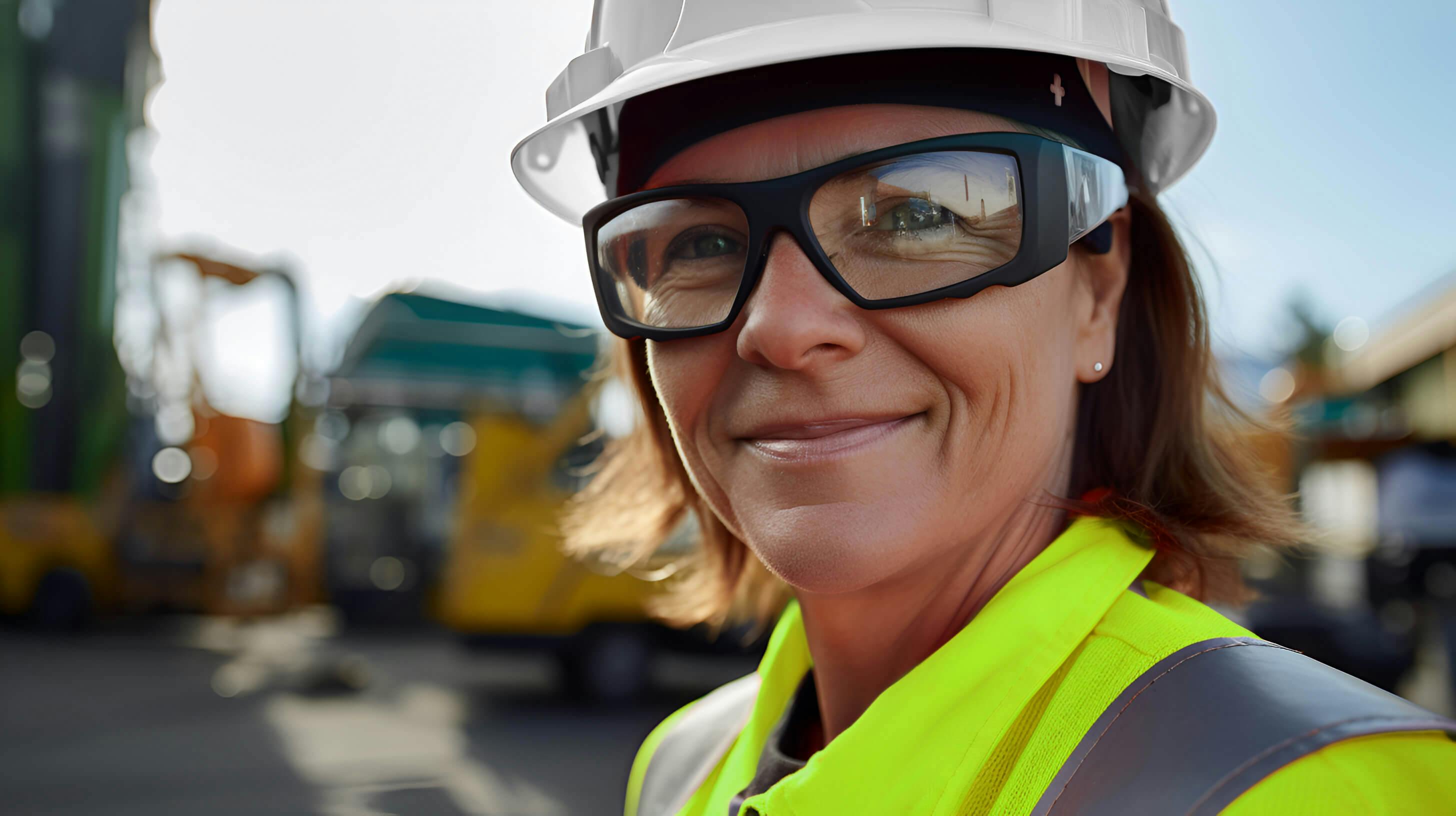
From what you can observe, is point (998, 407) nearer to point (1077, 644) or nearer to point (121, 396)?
point (1077, 644)

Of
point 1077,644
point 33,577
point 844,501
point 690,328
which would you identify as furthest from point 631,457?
point 33,577

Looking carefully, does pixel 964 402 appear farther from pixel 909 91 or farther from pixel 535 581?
pixel 535 581

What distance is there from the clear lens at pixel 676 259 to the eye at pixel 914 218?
143mm

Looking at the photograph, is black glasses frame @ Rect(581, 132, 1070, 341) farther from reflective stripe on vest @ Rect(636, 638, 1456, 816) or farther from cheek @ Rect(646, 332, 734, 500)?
reflective stripe on vest @ Rect(636, 638, 1456, 816)

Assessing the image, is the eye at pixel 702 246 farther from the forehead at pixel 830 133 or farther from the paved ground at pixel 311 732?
the paved ground at pixel 311 732

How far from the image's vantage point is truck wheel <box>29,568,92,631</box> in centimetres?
1039

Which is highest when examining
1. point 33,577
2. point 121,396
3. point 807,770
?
point 807,770

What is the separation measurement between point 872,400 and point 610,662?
6.34 m

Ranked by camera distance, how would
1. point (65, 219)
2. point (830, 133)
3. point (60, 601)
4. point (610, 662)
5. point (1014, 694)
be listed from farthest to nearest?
point (65, 219)
point (60, 601)
point (610, 662)
point (830, 133)
point (1014, 694)

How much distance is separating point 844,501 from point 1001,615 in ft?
0.59

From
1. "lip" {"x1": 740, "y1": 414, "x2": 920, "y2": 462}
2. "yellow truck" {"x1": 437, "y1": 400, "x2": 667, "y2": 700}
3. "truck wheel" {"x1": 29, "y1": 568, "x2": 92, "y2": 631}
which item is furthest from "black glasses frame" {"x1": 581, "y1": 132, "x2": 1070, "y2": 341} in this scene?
"truck wheel" {"x1": 29, "y1": 568, "x2": 92, "y2": 631}

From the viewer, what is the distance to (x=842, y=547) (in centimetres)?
95

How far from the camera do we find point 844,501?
3.15ft

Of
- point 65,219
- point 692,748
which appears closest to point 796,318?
point 692,748
